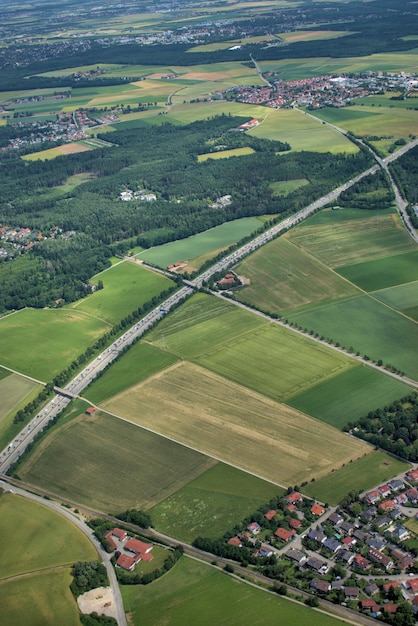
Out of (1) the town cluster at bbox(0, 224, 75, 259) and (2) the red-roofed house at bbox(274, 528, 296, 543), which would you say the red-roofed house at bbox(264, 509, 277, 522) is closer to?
(2) the red-roofed house at bbox(274, 528, 296, 543)

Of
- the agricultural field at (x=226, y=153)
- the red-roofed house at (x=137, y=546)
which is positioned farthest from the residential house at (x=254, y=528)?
the agricultural field at (x=226, y=153)

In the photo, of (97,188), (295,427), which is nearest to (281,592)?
(295,427)

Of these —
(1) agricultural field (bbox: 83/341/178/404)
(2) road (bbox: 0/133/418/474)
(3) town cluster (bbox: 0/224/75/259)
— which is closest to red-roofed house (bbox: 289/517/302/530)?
(2) road (bbox: 0/133/418/474)

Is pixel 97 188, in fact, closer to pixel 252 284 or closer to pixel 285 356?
pixel 252 284

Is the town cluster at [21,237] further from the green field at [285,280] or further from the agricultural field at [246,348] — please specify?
the agricultural field at [246,348]

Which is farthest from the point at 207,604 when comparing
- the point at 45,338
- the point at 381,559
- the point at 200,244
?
the point at 200,244

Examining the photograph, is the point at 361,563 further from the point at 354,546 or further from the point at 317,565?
the point at 317,565
